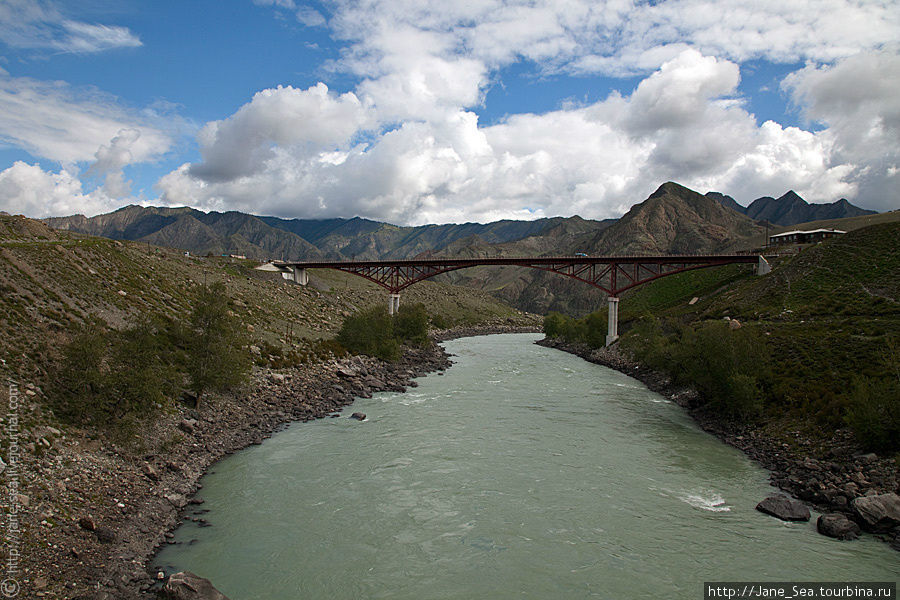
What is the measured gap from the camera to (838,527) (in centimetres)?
1269

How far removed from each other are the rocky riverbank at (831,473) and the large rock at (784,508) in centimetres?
59

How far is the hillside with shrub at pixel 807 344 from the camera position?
18828 mm

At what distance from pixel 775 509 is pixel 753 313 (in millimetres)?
30181

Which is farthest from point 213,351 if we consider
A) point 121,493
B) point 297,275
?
point 297,275

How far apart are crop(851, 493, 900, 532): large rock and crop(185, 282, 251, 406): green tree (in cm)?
2355

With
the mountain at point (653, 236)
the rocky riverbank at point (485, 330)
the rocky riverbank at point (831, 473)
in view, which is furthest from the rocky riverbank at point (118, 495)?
the mountain at point (653, 236)

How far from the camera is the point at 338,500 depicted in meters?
14.9

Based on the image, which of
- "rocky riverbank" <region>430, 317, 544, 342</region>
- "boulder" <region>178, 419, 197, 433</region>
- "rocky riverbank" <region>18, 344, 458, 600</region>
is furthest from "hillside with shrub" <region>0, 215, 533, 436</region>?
"rocky riverbank" <region>430, 317, 544, 342</region>

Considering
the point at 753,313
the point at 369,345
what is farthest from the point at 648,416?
the point at 369,345

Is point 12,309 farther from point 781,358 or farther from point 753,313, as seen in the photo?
point 753,313

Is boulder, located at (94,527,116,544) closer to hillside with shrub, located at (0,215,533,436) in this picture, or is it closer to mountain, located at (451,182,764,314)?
hillside with shrub, located at (0,215,533,436)

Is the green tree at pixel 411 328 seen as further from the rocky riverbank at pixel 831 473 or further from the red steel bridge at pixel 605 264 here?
the rocky riverbank at pixel 831 473

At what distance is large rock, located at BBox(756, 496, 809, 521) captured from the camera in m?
13.7

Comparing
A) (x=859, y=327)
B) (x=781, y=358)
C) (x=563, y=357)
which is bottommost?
(x=563, y=357)
